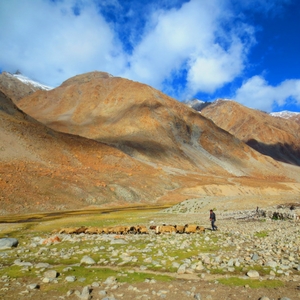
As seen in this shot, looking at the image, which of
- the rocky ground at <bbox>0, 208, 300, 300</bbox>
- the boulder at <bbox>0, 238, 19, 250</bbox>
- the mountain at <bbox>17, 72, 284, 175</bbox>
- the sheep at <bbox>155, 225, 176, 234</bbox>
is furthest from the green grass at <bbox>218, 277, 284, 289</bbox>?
the mountain at <bbox>17, 72, 284, 175</bbox>

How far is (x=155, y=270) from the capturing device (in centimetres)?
1232

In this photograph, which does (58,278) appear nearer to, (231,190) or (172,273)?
(172,273)

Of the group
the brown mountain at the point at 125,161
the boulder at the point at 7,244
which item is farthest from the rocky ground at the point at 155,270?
the brown mountain at the point at 125,161

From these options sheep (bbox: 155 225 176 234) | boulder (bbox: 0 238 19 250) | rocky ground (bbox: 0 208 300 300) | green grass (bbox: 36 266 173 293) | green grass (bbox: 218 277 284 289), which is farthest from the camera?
sheep (bbox: 155 225 176 234)

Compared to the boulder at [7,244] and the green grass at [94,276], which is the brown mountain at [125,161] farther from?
the green grass at [94,276]

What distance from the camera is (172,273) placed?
11922mm

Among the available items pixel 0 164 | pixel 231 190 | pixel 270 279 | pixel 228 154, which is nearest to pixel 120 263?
pixel 270 279

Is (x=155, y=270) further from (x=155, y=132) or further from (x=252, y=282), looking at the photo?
(x=155, y=132)

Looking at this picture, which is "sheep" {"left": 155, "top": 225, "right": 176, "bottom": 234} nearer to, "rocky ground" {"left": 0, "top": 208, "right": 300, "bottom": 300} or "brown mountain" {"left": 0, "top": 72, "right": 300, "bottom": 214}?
"rocky ground" {"left": 0, "top": 208, "right": 300, "bottom": 300}

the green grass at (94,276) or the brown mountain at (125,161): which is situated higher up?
the brown mountain at (125,161)

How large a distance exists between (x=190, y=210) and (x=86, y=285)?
38.3 metres

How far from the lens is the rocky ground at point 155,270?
9875mm

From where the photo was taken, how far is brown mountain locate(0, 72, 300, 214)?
66.1 m

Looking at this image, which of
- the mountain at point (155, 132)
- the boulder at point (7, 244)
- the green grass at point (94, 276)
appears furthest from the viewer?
the mountain at point (155, 132)
